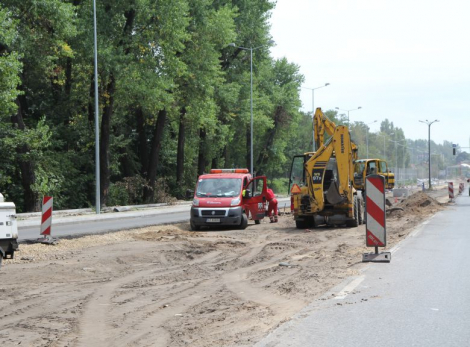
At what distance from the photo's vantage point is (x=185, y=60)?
43094 mm

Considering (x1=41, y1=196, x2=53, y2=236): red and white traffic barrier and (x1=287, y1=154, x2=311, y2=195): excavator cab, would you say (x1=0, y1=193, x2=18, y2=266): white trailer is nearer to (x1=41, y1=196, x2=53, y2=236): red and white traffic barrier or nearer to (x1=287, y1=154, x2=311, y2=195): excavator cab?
(x1=41, y1=196, x2=53, y2=236): red and white traffic barrier

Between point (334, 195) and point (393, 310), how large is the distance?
15149 mm

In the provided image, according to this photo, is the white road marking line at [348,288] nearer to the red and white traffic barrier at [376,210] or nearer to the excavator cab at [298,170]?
the red and white traffic barrier at [376,210]

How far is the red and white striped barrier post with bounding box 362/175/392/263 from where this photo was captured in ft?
43.0

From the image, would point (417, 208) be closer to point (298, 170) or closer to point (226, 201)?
point (298, 170)

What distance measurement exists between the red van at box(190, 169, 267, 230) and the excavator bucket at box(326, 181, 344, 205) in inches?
114

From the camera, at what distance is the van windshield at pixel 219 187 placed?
24000 millimetres

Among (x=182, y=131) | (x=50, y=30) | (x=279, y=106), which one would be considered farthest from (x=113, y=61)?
(x=279, y=106)

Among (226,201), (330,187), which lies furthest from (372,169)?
(226,201)

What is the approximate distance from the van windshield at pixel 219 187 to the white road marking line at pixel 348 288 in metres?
13.4

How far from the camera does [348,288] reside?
32.0 feet

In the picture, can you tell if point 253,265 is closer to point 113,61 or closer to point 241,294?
point 241,294

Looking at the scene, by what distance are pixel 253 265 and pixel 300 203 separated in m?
10.7

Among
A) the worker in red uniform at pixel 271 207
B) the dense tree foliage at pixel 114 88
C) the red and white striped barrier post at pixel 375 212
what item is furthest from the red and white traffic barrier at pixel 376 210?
the dense tree foliage at pixel 114 88
